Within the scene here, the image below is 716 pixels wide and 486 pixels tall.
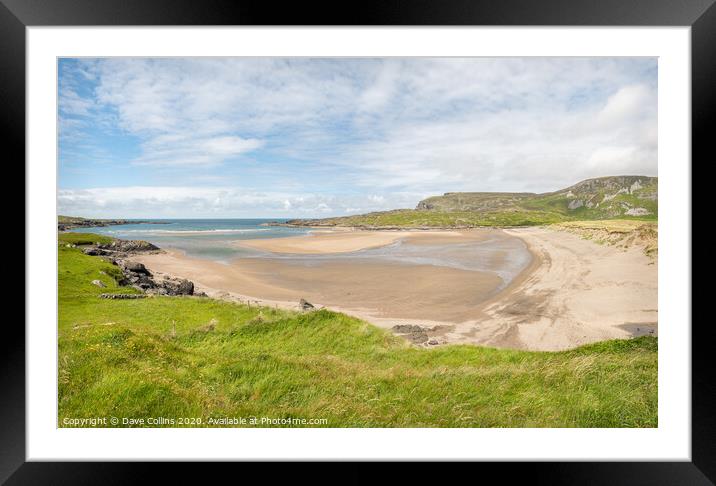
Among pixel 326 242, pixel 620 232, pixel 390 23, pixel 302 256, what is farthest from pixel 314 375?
pixel 620 232

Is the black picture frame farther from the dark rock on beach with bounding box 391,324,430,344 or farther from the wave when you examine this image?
the dark rock on beach with bounding box 391,324,430,344

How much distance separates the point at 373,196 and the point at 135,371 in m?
2.84

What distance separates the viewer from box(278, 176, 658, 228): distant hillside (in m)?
2.81

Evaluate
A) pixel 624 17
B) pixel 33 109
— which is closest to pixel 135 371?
pixel 33 109

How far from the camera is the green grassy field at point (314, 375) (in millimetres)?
2467

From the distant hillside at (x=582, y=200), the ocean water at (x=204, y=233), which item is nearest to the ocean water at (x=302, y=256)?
the ocean water at (x=204, y=233)

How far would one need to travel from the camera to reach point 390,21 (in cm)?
201

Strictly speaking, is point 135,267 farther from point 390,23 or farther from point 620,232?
point 620,232

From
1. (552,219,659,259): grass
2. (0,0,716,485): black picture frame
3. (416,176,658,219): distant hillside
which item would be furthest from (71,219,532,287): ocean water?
(0,0,716,485): black picture frame

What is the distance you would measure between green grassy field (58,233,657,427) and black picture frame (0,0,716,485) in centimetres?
32

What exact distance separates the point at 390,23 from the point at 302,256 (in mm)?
2488

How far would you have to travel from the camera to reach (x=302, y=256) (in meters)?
3.55

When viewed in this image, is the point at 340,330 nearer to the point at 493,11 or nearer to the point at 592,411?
the point at 592,411

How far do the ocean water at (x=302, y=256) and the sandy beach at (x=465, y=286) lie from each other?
0.04 m
